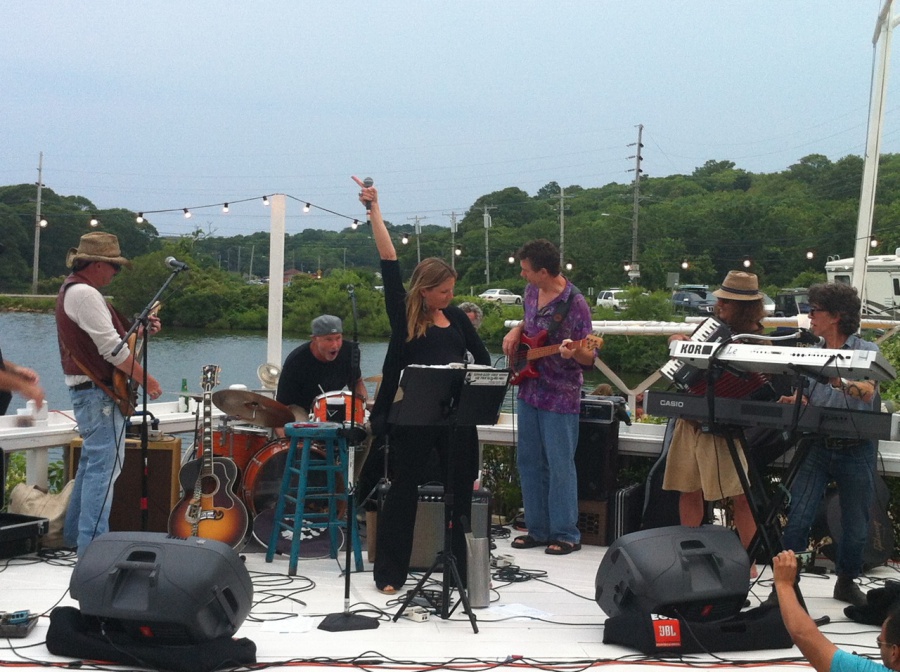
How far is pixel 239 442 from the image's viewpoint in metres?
6.22

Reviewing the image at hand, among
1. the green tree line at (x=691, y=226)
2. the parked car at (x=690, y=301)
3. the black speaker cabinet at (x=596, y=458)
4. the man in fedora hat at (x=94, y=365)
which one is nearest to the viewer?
the man in fedora hat at (x=94, y=365)

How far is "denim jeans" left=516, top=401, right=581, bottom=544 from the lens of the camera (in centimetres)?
596

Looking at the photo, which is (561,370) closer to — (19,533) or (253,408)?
(253,408)

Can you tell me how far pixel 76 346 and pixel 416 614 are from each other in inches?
87.5

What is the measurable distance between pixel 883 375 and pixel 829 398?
2.17 feet

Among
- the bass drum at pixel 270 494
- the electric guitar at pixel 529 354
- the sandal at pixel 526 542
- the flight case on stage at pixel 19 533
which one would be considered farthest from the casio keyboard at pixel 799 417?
the flight case on stage at pixel 19 533

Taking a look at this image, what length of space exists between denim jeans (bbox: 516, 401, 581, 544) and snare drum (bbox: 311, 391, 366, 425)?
0.97 m

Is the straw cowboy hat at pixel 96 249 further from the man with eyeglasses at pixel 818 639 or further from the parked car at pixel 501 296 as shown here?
the parked car at pixel 501 296

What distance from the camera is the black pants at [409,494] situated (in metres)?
4.99

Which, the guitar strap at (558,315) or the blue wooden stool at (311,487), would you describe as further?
the guitar strap at (558,315)

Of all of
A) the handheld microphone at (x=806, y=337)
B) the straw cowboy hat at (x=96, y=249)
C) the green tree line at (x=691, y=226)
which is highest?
the green tree line at (x=691, y=226)

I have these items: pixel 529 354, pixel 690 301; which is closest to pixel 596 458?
pixel 529 354

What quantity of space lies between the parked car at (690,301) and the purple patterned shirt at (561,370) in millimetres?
23745

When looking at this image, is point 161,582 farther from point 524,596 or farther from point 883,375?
point 883,375
